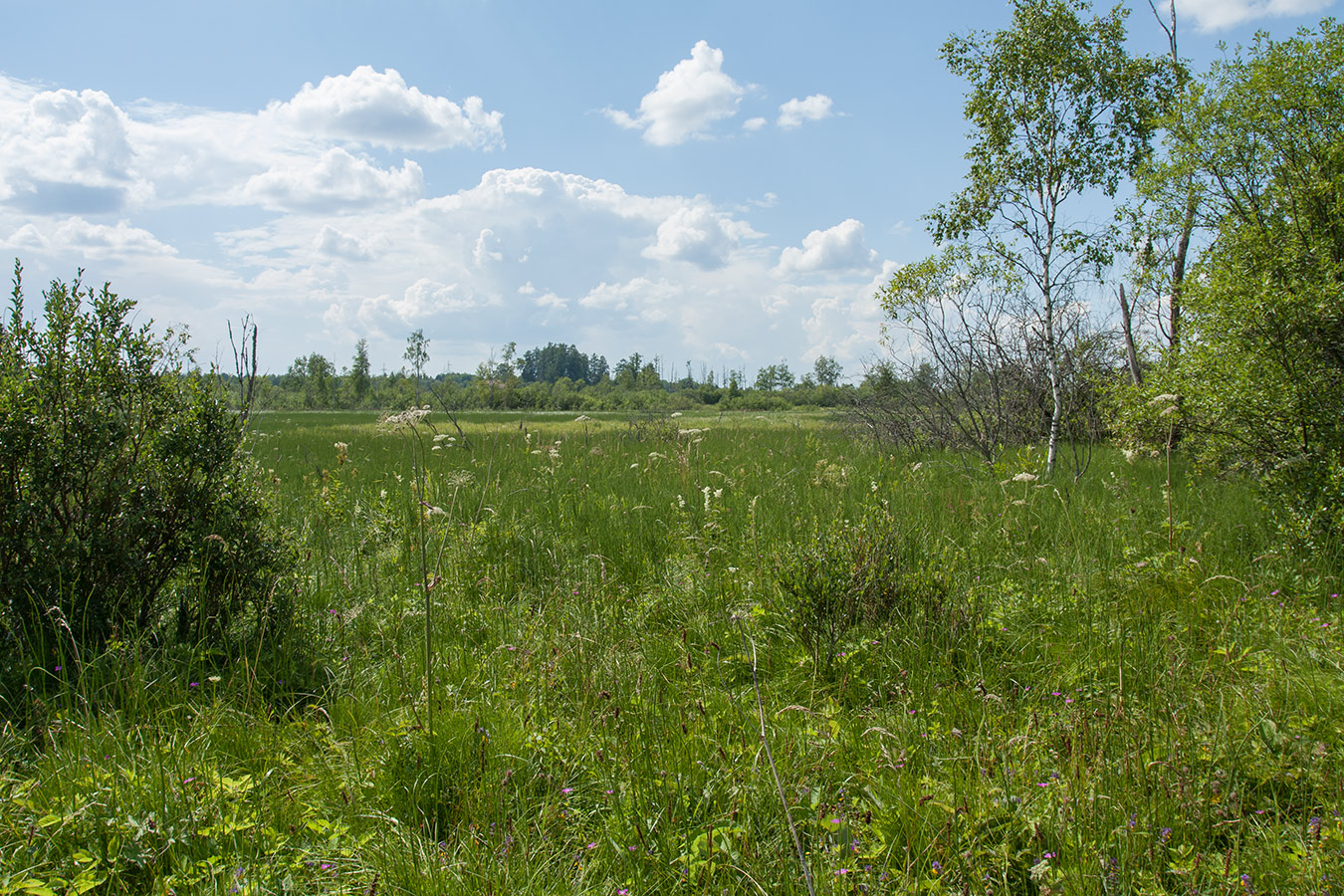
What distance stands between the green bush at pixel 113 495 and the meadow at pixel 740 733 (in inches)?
10.9

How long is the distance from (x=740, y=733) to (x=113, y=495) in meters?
3.14

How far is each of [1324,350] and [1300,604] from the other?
1914 mm

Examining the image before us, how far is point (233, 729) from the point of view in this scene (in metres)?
2.61

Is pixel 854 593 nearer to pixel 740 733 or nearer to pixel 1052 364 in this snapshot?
pixel 740 733

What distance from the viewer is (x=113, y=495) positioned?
3236 millimetres

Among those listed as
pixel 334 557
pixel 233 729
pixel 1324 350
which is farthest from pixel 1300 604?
pixel 334 557

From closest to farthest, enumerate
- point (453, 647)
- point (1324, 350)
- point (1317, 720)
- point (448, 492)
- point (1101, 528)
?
point (1317, 720), point (453, 647), point (1324, 350), point (1101, 528), point (448, 492)

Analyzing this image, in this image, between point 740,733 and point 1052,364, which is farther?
point 1052,364

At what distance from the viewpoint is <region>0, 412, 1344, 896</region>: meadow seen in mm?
1948

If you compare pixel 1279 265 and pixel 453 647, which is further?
pixel 1279 265

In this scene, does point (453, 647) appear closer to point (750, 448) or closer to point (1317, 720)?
point (1317, 720)

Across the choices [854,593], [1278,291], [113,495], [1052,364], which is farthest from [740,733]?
[1052,364]

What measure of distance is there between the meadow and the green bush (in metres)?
0.28

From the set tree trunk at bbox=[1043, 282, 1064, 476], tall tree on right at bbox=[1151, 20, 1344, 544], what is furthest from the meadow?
tree trunk at bbox=[1043, 282, 1064, 476]
